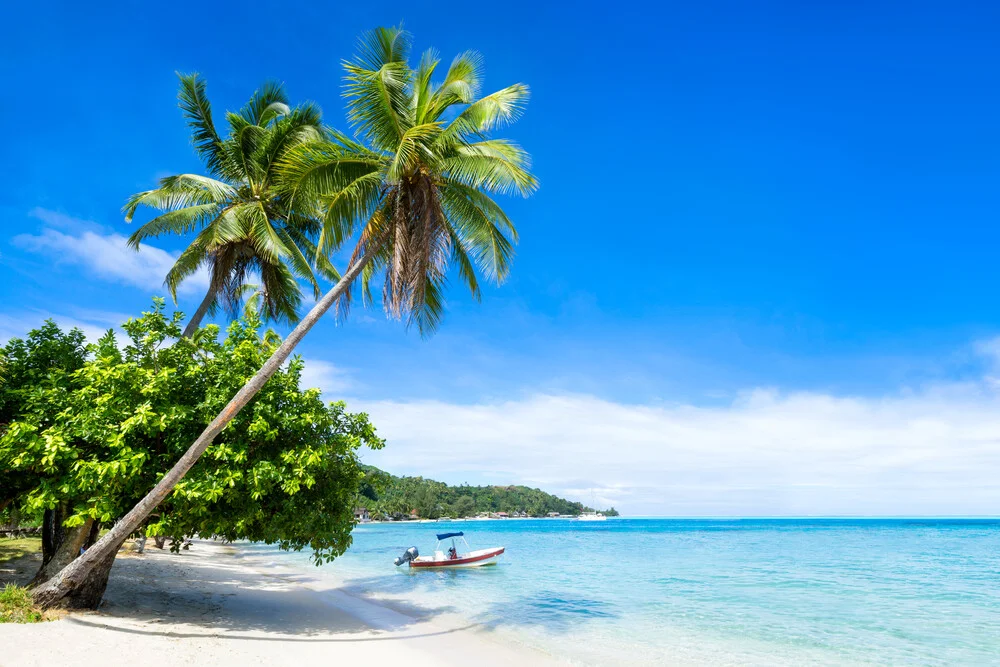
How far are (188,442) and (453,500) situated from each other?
454 feet

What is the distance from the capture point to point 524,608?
16.4 m

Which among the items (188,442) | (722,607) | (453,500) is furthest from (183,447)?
(453,500)

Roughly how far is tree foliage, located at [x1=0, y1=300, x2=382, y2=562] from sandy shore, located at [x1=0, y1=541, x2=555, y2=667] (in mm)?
1579

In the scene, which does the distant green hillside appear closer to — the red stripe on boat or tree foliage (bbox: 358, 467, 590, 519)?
tree foliage (bbox: 358, 467, 590, 519)

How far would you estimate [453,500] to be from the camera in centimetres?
14212

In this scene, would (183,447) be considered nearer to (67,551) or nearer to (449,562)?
(67,551)

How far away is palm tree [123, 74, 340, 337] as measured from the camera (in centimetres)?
1346

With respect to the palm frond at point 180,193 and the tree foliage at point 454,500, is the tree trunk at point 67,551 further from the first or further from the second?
the tree foliage at point 454,500

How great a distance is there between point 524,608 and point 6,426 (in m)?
12.8

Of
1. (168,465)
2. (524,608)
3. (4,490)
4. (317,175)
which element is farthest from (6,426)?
(524,608)

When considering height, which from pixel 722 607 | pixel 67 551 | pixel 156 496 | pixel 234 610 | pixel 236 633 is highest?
pixel 156 496

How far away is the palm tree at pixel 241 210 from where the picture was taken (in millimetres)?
13461

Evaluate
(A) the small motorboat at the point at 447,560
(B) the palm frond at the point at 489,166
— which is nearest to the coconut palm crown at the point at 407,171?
(B) the palm frond at the point at 489,166

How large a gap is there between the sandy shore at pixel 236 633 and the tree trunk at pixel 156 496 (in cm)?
49
